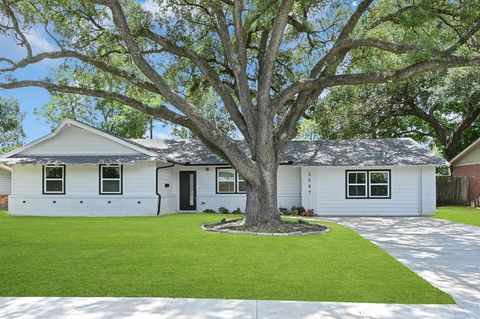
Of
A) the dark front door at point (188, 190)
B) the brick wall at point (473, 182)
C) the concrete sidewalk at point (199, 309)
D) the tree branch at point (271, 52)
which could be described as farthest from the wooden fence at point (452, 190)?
the concrete sidewalk at point (199, 309)

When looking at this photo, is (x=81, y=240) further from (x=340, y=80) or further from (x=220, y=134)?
(x=340, y=80)

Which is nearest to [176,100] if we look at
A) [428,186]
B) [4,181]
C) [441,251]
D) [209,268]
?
[209,268]

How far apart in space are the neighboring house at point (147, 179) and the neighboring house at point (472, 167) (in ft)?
20.4

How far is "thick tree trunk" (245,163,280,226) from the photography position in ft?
45.8

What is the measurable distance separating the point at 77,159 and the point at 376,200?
45.3 feet

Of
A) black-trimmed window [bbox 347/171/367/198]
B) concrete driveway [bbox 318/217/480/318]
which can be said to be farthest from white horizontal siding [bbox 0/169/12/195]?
concrete driveway [bbox 318/217/480/318]

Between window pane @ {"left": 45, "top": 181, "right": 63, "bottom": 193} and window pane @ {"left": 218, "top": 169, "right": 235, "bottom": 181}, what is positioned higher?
window pane @ {"left": 218, "top": 169, "right": 235, "bottom": 181}

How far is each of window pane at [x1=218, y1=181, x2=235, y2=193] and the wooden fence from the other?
13.5m

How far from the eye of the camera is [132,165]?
21.3 m

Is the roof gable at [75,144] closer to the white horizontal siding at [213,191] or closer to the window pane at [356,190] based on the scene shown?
the white horizontal siding at [213,191]

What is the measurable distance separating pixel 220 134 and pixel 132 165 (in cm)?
876

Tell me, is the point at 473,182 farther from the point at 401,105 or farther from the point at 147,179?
the point at 147,179

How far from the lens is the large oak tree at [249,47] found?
13258mm

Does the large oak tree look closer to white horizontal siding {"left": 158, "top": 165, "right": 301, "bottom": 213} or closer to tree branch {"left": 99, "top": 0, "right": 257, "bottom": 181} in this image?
tree branch {"left": 99, "top": 0, "right": 257, "bottom": 181}
